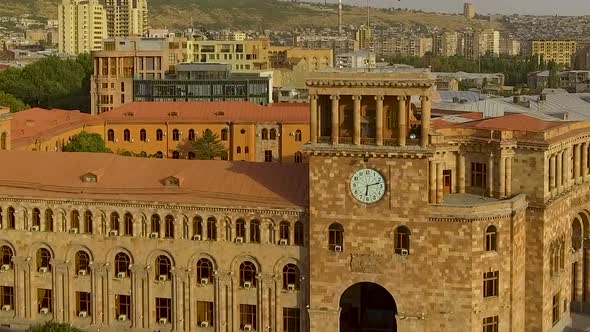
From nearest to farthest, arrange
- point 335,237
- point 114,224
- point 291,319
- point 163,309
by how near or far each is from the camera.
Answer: point 335,237 < point 291,319 < point 163,309 < point 114,224

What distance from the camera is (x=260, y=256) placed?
7712 centimetres

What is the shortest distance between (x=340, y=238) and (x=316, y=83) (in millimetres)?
10434

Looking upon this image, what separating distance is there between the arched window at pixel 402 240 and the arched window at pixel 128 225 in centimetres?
1912

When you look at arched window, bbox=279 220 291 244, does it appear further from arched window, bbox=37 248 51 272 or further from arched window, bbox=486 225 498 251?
arched window, bbox=37 248 51 272

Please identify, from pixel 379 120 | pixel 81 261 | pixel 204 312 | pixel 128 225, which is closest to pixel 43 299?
pixel 81 261

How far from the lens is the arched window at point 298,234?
7672cm

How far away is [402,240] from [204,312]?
15470mm

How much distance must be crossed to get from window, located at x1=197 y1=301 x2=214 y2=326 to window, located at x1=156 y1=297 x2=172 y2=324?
2152 mm

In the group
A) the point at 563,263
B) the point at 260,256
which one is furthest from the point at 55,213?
the point at 563,263

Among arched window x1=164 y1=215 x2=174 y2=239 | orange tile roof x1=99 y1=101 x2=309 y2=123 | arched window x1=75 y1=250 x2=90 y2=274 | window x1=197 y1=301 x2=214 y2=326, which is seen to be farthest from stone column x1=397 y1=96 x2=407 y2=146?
orange tile roof x1=99 y1=101 x2=309 y2=123

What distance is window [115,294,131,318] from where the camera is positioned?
80375 mm

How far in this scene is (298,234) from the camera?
3027 inches

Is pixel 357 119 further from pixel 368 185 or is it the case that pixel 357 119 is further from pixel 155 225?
pixel 155 225

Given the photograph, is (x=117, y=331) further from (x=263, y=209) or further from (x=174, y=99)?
(x=174, y=99)
